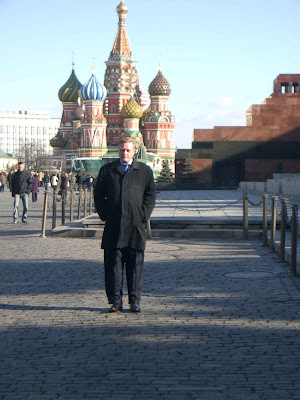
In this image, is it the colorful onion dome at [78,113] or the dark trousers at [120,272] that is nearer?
the dark trousers at [120,272]

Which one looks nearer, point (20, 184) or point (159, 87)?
point (20, 184)

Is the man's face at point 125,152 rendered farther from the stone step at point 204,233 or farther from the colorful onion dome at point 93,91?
the colorful onion dome at point 93,91

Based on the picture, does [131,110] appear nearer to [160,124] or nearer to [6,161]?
[160,124]

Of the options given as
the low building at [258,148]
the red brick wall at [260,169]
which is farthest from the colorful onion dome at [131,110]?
the red brick wall at [260,169]

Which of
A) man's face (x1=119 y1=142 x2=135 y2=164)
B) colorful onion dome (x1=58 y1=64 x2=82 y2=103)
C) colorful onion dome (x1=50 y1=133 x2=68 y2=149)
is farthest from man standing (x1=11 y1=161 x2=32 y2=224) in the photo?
colorful onion dome (x1=58 y1=64 x2=82 y2=103)

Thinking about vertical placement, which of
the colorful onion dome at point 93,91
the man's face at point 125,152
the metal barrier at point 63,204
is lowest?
the metal barrier at point 63,204

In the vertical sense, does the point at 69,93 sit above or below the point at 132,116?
above

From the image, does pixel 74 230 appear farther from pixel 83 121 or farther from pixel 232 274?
pixel 83 121

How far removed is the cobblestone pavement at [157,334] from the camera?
14.8 ft

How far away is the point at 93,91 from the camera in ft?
332

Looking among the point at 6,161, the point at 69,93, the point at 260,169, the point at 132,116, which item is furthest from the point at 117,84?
the point at 260,169

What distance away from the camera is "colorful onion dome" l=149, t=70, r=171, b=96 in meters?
107

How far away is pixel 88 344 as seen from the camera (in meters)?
5.60

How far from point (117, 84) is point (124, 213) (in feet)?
328
